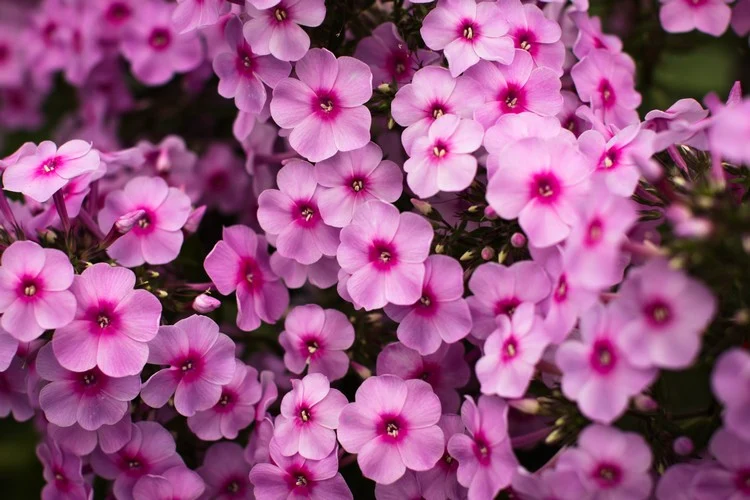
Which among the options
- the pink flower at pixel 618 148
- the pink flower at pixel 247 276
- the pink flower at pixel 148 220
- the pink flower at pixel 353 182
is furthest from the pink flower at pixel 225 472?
the pink flower at pixel 618 148

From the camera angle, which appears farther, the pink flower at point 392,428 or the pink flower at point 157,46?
the pink flower at point 157,46

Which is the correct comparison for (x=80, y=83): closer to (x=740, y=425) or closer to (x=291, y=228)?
(x=291, y=228)

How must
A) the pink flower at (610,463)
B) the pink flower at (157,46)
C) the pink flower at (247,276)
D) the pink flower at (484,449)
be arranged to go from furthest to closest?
the pink flower at (157,46) → the pink flower at (247,276) → the pink flower at (484,449) → the pink flower at (610,463)

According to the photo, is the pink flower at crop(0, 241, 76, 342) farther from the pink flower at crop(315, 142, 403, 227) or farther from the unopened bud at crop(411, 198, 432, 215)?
the unopened bud at crop(411, 198, 432, 215)

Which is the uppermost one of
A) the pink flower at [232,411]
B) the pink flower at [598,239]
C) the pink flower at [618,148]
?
the pink flower at [598,239]

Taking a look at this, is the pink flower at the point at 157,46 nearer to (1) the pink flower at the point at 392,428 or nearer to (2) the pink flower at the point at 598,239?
(1) the pink flower at the point at 392,428

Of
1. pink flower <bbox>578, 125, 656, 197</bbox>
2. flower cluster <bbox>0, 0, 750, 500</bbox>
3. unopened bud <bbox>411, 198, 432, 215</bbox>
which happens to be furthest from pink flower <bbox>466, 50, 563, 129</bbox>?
unopened bud <bbox>411, 198, 432, 215</bbox>
